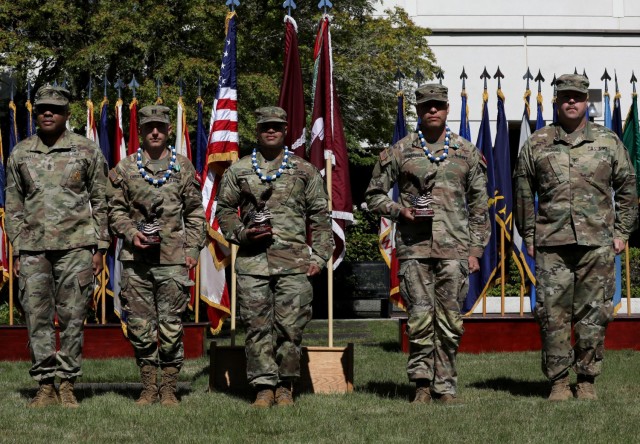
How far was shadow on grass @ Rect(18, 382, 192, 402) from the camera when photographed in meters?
9.16

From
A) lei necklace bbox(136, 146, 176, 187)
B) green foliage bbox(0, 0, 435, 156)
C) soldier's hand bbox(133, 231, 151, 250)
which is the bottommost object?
soldier's hand bbox(133, 231, 151, 250)

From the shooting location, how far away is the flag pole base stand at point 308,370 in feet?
30.2

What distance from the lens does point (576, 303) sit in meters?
8.68

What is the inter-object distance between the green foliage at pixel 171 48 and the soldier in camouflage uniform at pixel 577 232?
8975 millimetres

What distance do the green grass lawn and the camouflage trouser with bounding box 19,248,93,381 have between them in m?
0.36

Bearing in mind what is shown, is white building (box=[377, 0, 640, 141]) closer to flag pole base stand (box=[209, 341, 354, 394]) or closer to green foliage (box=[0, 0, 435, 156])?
green foliage (box=[0, 0, 435, 156])

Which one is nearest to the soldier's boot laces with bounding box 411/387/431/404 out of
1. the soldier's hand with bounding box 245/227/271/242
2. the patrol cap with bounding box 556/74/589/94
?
the soldier's hand with bounding box 245/227/271/242

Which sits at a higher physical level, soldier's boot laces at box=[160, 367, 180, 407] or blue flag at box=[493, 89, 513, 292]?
blue flag at box=[493, 89, 513, 292]

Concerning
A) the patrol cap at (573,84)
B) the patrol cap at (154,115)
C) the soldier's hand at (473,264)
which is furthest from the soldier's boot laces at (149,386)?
the patrol cap at (573,84)

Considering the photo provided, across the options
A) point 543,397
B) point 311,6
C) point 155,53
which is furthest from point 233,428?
point 311,6

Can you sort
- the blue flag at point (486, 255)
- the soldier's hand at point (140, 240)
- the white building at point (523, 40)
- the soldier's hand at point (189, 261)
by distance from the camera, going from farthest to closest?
the white building at point (523, 40) < the blue flag at point (486, 255) < the soldier's hand at point (189, 261) < the soldier's hand at point (140, 240)

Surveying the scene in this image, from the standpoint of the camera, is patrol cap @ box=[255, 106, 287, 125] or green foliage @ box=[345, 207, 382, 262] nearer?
patrol cap @ box=[255, 106, 287, 125]

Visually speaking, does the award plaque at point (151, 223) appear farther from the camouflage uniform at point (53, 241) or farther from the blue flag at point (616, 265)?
the blue flag at point (616, 265)

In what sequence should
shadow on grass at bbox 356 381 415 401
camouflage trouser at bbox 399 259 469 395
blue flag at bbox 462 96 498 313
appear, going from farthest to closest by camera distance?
1. blue flag at bbox 462 96 498 313
2. shadow on grass at bbox 356 381 415 401
3. camouflage trouser at bbox 399 259 469 395
